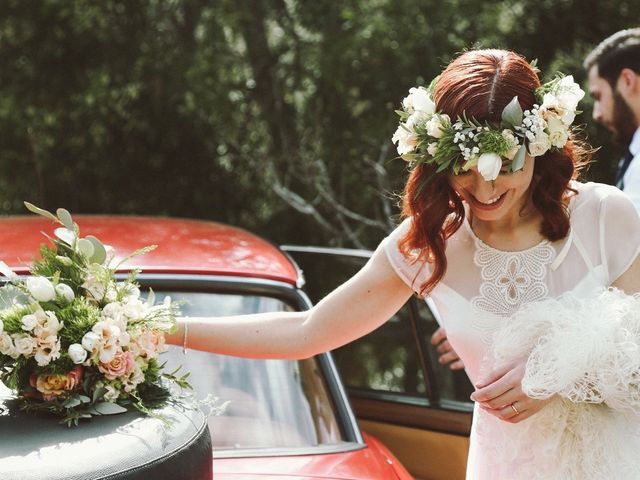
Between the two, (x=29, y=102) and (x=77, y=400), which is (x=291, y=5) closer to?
(x=29, y=102)

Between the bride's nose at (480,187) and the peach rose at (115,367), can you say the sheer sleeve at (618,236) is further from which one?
the peach rose at (115,367)

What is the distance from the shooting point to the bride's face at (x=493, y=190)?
232cm

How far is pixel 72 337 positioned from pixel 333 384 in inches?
47.1

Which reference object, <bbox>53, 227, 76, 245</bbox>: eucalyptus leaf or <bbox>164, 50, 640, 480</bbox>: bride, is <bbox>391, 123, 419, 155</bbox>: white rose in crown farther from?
<bbox>53, 227, 76, 245</bbox>: eucalyptus leaf

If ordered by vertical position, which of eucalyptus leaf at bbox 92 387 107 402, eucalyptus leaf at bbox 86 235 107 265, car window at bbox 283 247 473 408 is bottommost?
car window at bbox 283 247 473 408

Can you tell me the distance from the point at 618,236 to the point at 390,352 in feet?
10.6

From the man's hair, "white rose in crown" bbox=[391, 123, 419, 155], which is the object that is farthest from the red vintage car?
the man's hair

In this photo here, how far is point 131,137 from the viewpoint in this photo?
734 centimetres

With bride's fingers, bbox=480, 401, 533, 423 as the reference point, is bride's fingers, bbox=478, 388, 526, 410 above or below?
above

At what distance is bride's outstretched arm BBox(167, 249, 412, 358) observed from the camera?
256 cm

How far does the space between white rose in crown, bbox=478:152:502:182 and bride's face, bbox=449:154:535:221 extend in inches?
3.0

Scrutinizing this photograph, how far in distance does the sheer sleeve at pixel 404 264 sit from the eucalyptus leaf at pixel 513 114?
0.38 meters

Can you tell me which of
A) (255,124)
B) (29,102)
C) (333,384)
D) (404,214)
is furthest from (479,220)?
(29,102)

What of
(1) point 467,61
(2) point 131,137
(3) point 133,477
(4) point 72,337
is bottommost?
(2) point 131,137
